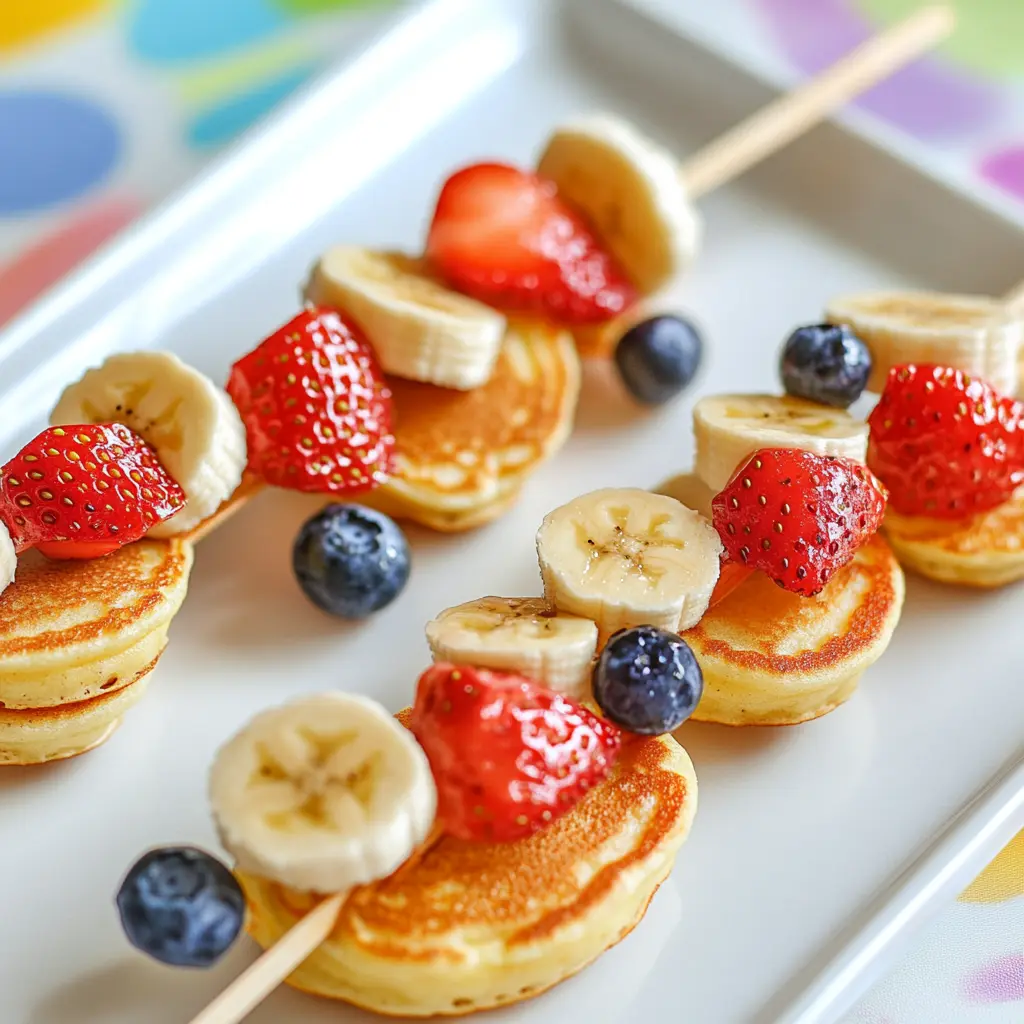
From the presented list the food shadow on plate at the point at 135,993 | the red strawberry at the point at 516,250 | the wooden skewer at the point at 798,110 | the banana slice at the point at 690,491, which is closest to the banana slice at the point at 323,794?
the food shadow on plate at the point at 135,993

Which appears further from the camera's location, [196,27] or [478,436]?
[196,27]

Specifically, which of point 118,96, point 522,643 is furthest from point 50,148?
point 522,643

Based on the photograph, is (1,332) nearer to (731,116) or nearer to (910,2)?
(731,116)

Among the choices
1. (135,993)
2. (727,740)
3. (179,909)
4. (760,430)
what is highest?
(760,430)

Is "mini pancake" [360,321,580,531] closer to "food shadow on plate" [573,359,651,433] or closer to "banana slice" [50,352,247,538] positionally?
"food shadow on plate" [573,359,651,433]

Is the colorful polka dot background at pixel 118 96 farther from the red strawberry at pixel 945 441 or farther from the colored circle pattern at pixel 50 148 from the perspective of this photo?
the red strawberry at pixel 945 441

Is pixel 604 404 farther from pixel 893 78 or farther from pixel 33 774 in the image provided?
pixel 893 78

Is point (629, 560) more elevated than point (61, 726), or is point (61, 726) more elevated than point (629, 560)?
point (629, 560)

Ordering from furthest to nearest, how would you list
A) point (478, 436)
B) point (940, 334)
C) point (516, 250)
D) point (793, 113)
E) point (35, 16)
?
1. point (35, 16)
2. point (793, 113)
3. point (516, 250)
4. point (478, 436)
5. point (940, 334)
